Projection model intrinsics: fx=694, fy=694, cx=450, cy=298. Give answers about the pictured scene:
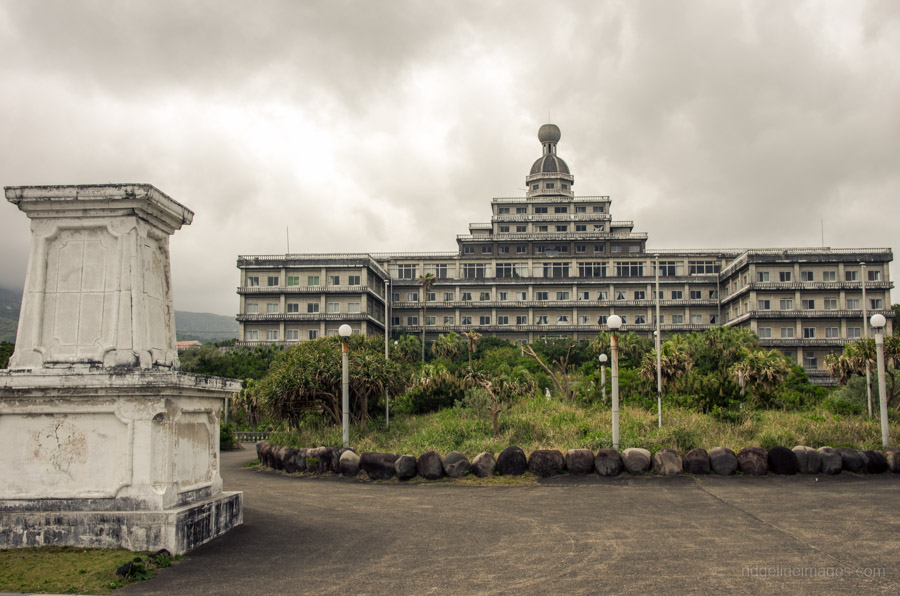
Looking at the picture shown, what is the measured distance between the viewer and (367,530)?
11.7m

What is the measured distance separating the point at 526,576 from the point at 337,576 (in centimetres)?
241

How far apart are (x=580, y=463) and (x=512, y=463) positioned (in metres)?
1.82

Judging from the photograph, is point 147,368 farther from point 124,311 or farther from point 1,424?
point 1,424

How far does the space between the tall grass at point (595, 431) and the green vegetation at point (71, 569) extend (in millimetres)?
13183

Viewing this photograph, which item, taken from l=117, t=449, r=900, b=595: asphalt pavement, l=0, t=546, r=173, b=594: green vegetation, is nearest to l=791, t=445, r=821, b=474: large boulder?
l=117, t=449, r=900, b=595: asphalt pavement

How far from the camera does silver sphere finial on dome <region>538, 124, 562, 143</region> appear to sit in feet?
322

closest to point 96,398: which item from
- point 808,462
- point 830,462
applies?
point 808,462

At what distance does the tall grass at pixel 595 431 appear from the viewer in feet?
70.5

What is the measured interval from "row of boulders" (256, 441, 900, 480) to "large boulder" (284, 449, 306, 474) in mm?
3518

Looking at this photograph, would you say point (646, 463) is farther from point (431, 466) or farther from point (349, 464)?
point (349, 464)

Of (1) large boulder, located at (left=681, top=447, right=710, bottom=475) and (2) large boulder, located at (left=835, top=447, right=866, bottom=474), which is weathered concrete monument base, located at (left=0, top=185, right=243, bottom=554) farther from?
(2) large boulder, located at (left=835, top=447, right=866, bottom=474)

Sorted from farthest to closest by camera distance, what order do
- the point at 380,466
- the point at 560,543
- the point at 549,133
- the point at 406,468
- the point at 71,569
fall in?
the point at 549,133 → the point at 380,466 → the point at 406,468 → the point at 560,543 → the point at 71,569

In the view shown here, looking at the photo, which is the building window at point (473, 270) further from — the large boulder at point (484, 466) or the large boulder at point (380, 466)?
the large boulder at point (484, 466)

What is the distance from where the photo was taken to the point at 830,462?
18.4 m
